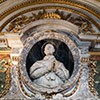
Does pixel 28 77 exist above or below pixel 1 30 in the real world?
below

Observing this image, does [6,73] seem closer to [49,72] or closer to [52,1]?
[49,72]

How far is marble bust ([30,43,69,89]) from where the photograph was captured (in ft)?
45.9

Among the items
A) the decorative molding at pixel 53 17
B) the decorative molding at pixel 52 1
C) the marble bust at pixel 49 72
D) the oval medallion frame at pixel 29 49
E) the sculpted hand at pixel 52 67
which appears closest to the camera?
the oval medallion frame at pixel 29 49

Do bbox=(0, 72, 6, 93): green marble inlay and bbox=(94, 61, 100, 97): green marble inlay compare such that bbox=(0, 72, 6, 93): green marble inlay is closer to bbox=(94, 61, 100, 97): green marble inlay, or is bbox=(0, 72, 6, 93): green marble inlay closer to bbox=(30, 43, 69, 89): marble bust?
bbox=(30, 43, 69, 89): marble bust

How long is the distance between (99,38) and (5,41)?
2.45 meters

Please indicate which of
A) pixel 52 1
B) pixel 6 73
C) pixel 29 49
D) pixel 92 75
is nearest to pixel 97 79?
pixel 92 75

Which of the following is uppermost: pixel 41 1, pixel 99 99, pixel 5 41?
pixel 41 1

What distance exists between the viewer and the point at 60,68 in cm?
1420

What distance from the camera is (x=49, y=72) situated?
14.1 metres

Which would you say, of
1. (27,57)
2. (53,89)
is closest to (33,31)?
(27,57)

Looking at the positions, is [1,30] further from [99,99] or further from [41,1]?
[99,99]

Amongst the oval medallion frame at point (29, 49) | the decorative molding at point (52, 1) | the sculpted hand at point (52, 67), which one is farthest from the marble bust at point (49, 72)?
the decorative molding at point (52, 1)

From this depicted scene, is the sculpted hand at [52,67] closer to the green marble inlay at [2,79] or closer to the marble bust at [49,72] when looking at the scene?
the marble bust at [49,72]

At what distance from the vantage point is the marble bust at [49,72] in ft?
45.9
